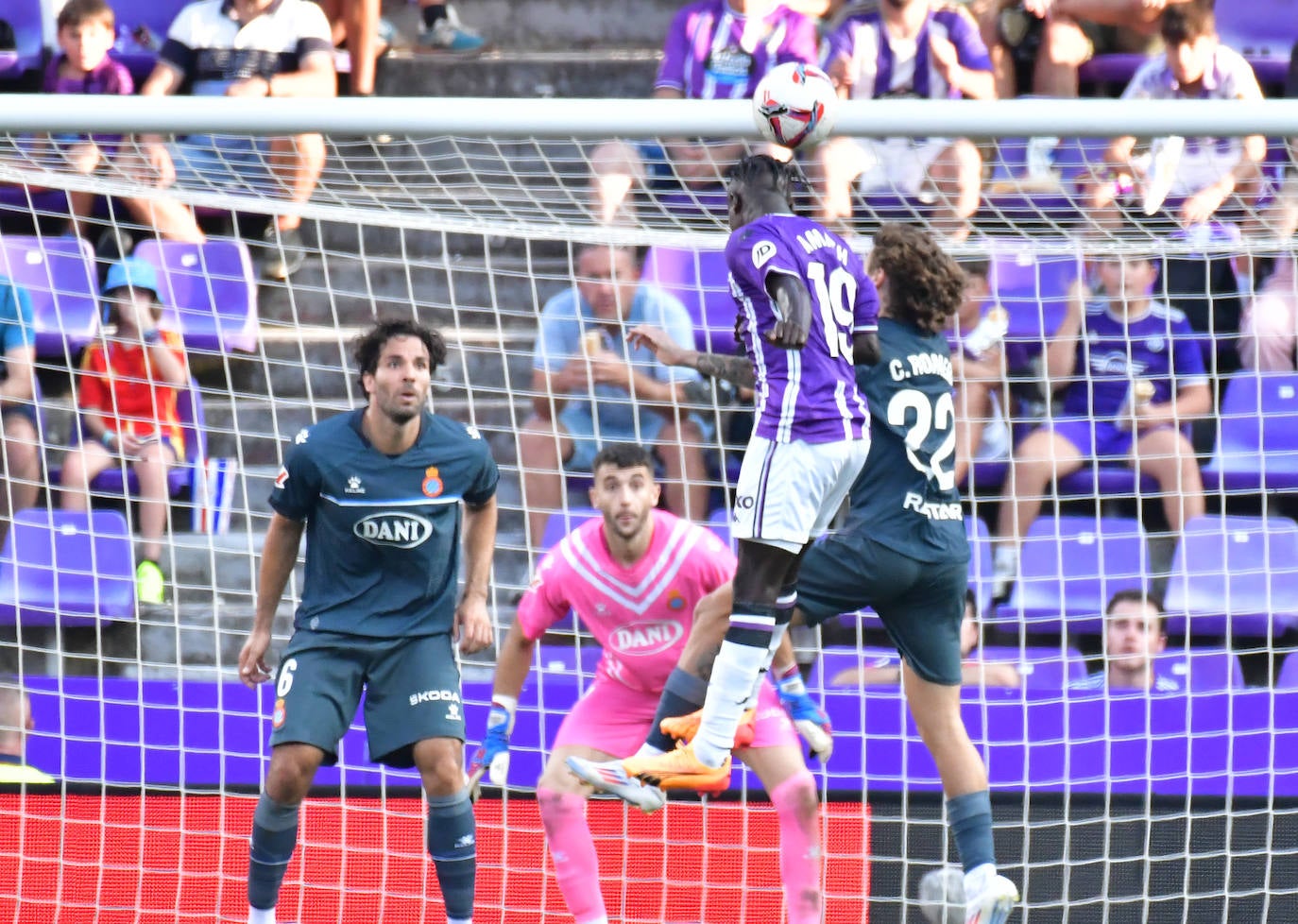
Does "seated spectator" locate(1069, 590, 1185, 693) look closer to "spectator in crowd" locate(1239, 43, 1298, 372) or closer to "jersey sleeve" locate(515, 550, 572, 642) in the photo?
"spectator in crowd" locate(1239, 43, 1298, 372)

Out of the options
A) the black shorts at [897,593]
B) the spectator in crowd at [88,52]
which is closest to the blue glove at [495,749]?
the black shorts at [897,593]

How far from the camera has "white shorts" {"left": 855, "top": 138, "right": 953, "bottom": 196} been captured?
19.4 ft

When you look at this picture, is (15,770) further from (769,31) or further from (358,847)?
(769,31)

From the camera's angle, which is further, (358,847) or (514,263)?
(514,263)

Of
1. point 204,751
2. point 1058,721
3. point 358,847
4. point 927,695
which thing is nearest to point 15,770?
point 204,751

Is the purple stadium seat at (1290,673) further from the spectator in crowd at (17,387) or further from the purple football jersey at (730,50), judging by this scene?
the spectator in crowd at (17,387)

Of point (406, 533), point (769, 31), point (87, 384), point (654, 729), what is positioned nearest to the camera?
point (654, 729)

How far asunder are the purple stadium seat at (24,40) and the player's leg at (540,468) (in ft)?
11.2

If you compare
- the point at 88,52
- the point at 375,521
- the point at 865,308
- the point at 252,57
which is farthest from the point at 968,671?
the point at 88,52

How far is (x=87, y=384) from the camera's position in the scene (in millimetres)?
6598

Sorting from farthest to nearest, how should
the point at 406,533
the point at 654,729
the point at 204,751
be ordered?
the point at 204,751 < the point at 406,533 < the point at 654,729

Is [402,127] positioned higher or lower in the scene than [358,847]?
higher

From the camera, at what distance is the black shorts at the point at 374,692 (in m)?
4.95

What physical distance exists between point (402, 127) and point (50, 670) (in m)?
2.90
